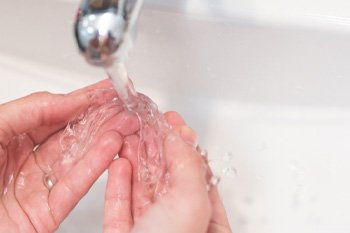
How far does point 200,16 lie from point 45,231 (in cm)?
28

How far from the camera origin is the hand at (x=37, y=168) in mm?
535

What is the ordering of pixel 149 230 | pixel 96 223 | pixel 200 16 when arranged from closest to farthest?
pixel 149 230, pixel 200 16, pixel 96 223

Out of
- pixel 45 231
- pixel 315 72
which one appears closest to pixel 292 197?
pixel 315 72

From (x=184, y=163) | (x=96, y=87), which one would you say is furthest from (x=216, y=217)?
(x=96, y=87)

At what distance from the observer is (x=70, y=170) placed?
555mm

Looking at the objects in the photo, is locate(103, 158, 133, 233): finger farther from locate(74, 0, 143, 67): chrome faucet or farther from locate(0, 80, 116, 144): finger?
locate(74, 0, 143, 67): chrome faucet

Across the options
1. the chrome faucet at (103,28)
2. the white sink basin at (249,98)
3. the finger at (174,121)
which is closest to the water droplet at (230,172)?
the white sink basin at (249,98)

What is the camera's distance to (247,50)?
570 millimetres

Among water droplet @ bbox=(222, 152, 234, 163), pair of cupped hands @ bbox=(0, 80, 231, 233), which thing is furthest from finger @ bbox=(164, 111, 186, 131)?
water droplet @ bbox=(222, 152, 234, 163)

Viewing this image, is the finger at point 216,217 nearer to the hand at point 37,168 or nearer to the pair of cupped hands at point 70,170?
the pair of cupped hands at point 70,170

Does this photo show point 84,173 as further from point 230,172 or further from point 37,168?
point 230,172

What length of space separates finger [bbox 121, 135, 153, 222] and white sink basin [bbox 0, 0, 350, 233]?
0.12m

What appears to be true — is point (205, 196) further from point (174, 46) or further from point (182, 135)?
point (174, 46)

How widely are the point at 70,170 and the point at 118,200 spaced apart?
0.24 feet
